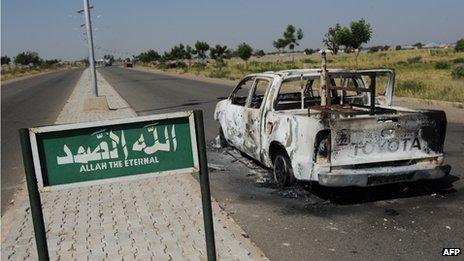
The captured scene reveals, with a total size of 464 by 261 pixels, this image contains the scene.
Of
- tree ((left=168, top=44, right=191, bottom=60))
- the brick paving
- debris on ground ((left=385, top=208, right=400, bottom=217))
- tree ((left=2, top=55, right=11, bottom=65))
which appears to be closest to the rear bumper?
debris on ground ((left=385, top=208, right=400, bottom=217))

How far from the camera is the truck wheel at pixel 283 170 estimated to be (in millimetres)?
6309

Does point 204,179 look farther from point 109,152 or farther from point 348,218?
point 348,218

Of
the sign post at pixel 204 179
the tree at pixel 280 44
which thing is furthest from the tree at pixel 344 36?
the sign post at pixel 204 179

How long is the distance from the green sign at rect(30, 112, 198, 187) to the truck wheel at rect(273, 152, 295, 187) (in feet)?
9.61

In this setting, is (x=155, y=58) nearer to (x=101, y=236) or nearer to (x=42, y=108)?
(x=42, y=108)

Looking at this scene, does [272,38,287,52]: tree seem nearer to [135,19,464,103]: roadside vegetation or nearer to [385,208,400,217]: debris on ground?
[135,19,464,103]: roadside vegetation

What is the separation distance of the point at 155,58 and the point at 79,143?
148 meters

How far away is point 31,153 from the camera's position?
3244mm

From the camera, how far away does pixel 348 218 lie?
5406 mm

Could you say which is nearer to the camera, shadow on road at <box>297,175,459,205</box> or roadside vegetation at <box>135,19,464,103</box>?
shadow on road at <box>297,175,459,205</box>

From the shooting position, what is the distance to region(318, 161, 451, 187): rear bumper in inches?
217

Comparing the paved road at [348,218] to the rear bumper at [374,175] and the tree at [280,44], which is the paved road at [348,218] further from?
the tree at [280,44]

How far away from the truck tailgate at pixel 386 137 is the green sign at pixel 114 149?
2.51 meters

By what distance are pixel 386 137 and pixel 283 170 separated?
1.40 m
